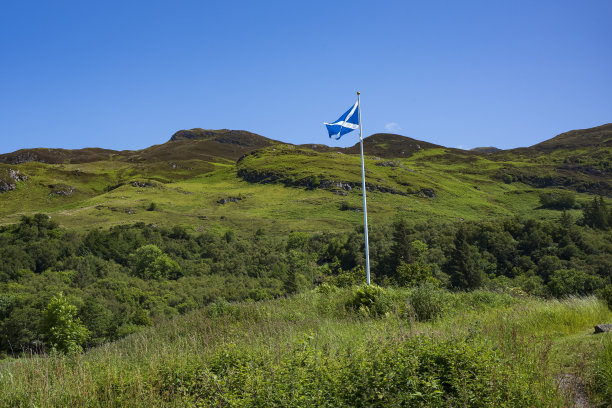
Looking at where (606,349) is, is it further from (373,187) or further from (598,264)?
(373,187)

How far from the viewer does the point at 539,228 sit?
71.2m

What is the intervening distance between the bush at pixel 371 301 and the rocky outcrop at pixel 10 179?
12441 cm

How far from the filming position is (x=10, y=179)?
11325 cm

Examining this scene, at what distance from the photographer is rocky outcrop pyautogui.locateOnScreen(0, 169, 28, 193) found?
110500 millimetres

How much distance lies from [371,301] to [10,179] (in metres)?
129

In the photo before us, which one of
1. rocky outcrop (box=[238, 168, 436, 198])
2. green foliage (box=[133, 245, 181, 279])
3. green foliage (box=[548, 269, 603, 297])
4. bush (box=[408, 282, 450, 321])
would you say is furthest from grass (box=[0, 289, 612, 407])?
rocky outcrop (box=[238, 168, 436, 198])

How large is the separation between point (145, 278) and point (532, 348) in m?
74.3

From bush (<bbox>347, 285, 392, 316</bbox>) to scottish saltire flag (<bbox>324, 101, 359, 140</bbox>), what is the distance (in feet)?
22.2

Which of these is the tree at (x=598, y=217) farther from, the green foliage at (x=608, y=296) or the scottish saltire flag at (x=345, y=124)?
the green foliage at (x=608, y=296)

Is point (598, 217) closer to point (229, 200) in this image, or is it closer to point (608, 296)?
point (229, 200)

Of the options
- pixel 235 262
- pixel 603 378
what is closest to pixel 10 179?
pixel 235 262

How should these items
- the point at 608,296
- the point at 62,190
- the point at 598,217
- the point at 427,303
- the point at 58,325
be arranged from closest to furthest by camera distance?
1. the point at 608,296
2. the point at 427,303
3. the point at 58,325
4. the point at 598,217
5. the point at 62,190

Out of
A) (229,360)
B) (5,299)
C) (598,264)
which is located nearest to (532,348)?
(229,360)

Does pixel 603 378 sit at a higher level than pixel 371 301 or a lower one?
higher
